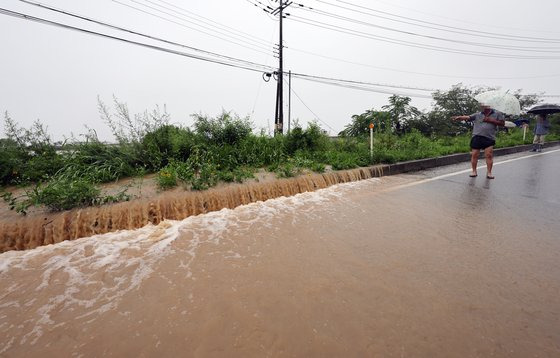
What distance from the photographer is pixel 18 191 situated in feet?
15.1

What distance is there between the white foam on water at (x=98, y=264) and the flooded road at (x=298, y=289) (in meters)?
0.02

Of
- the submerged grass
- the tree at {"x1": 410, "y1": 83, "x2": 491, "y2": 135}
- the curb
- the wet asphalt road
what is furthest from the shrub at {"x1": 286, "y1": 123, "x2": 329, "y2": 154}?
the tree at {"x1": 410, "y1": 83, "x2": 491, "y2": 135}

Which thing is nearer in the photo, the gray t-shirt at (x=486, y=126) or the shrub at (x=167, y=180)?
the shrub at (x=167, y=180)

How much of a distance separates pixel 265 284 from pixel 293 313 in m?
0.45

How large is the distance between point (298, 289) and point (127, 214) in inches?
119

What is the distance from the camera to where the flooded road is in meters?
1.64

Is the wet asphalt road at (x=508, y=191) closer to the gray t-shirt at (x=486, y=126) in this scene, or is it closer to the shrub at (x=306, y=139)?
the gray t-shirt at (x=486, y=126)

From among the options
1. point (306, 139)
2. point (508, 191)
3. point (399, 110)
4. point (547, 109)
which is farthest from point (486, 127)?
point (399, 110)

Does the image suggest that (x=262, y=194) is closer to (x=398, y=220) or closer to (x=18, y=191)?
(x=398, y=220)

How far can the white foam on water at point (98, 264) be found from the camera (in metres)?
Answer: 2.04

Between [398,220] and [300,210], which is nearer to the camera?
[398,220]

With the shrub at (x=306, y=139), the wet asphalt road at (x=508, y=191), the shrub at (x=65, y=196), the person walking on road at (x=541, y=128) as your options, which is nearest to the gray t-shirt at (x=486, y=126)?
the wet asphalt road at (x=508, y=191)

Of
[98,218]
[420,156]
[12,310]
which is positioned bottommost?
[12,310]

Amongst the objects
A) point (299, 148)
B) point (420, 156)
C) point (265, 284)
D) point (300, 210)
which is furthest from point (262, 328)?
point (420, 156)
